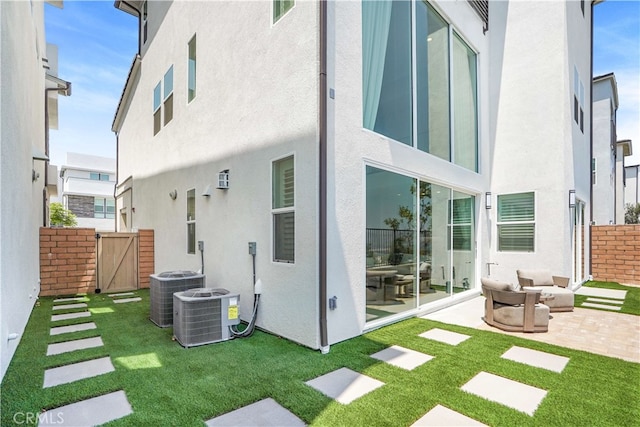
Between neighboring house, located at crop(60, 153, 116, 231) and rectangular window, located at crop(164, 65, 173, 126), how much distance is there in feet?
84.0

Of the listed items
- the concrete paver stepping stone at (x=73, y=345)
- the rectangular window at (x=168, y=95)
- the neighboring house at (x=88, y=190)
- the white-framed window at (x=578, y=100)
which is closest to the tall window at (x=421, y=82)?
the white-framed window at (x=578, y=100)

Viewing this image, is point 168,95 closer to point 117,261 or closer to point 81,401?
point 117,261

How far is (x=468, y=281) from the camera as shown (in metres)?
7.99

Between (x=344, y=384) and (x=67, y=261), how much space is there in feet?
27.3

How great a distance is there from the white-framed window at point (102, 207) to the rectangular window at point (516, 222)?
33158 mm

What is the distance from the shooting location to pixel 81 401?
2850 millimetres

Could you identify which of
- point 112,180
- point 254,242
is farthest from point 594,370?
point 112,180

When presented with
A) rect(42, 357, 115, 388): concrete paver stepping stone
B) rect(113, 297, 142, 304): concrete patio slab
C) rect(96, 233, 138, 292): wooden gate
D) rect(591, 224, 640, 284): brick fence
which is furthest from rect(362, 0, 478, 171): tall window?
rect(96, 233, 138, 292): wooden gate

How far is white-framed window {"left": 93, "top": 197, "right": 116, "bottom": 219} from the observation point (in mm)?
30453

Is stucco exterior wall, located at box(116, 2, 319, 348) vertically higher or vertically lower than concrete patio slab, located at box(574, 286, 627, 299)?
Answer: higher

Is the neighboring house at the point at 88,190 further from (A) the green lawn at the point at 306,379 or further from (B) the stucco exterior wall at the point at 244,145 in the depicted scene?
(A) the green lawn at the point at 306,379

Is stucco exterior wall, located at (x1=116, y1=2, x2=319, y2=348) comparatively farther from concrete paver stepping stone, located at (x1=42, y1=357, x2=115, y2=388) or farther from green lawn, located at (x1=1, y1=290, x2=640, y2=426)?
concrete paver stepping stone, located at (x1=42, y1=357, x2=115, y2=388)

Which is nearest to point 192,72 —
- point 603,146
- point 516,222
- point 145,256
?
point 145,256

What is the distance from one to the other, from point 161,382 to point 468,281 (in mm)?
7055
